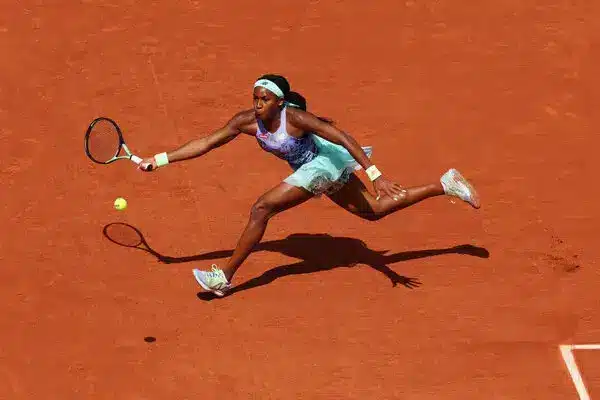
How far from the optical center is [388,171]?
451 inches

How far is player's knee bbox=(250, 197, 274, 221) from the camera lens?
30.7 ft

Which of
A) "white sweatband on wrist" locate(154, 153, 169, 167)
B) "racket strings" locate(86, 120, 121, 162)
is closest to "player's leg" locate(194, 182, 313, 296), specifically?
"white sweatband on wrist" locate(154, 153, 169, 167)

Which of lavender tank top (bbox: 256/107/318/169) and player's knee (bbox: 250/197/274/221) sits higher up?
lavender tank top (bbox: 256/107/318/169)

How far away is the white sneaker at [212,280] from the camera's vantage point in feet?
Answer: 31.7

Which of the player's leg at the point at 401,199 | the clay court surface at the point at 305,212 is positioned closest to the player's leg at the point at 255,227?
the clay court surface at the point at 305,212

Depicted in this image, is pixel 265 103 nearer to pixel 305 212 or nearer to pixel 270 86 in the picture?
pixel 270 86

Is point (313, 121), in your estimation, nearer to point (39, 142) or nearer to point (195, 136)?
point (195, 136)

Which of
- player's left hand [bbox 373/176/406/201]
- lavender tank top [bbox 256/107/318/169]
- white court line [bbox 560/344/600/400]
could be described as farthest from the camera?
lavender tank top [bbox 256/107/318/169]

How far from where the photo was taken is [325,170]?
31.0ft

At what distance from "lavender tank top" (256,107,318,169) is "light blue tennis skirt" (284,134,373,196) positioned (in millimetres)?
64

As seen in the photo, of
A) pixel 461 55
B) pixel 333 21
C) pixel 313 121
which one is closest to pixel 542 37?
pixel 461 55

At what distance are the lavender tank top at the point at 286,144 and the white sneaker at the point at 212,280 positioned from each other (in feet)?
4.01

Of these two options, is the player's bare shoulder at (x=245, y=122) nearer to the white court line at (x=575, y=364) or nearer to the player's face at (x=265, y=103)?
the player's face at (x=265, y=103)

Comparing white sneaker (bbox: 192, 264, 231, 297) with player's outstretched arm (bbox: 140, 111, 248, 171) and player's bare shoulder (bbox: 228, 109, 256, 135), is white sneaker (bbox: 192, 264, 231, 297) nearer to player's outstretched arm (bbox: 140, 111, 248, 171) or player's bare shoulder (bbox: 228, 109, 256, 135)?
player's outstretched arm (bbox: 140, 111, 248, 171)
